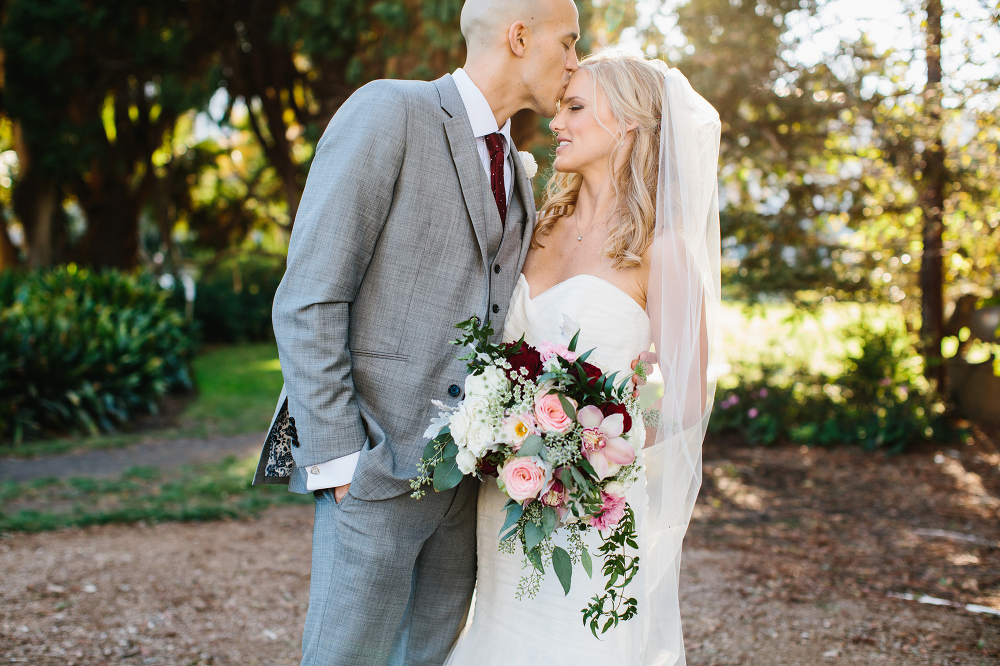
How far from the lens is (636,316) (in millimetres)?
2506

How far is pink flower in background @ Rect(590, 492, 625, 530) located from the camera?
6.55 feet

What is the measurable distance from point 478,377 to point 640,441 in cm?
47

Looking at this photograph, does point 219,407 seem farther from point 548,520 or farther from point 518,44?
point 548,520

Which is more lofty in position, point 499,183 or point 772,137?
point 772,137

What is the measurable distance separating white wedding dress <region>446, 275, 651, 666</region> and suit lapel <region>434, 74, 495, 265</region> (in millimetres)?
351

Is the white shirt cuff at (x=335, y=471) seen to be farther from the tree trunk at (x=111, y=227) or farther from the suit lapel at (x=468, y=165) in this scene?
the tree trunk at (x=111, y=227)

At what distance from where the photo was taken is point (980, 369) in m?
8.16

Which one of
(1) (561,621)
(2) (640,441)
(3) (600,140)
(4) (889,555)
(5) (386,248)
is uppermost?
(3) (600,140)

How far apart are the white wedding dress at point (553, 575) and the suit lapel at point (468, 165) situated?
351mm

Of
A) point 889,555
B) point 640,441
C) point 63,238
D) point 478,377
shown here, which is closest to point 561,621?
point 640,441

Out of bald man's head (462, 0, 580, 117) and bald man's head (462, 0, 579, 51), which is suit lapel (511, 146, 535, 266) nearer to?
bald man's head (462, 0, 580, 117)

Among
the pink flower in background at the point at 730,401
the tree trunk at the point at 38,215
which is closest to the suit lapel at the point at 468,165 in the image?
the pink flower in background at the point at 730,401

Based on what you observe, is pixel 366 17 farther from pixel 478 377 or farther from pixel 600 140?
pixel 478 377

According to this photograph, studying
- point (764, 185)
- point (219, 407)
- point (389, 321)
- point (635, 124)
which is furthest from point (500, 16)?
point (219, 407)
